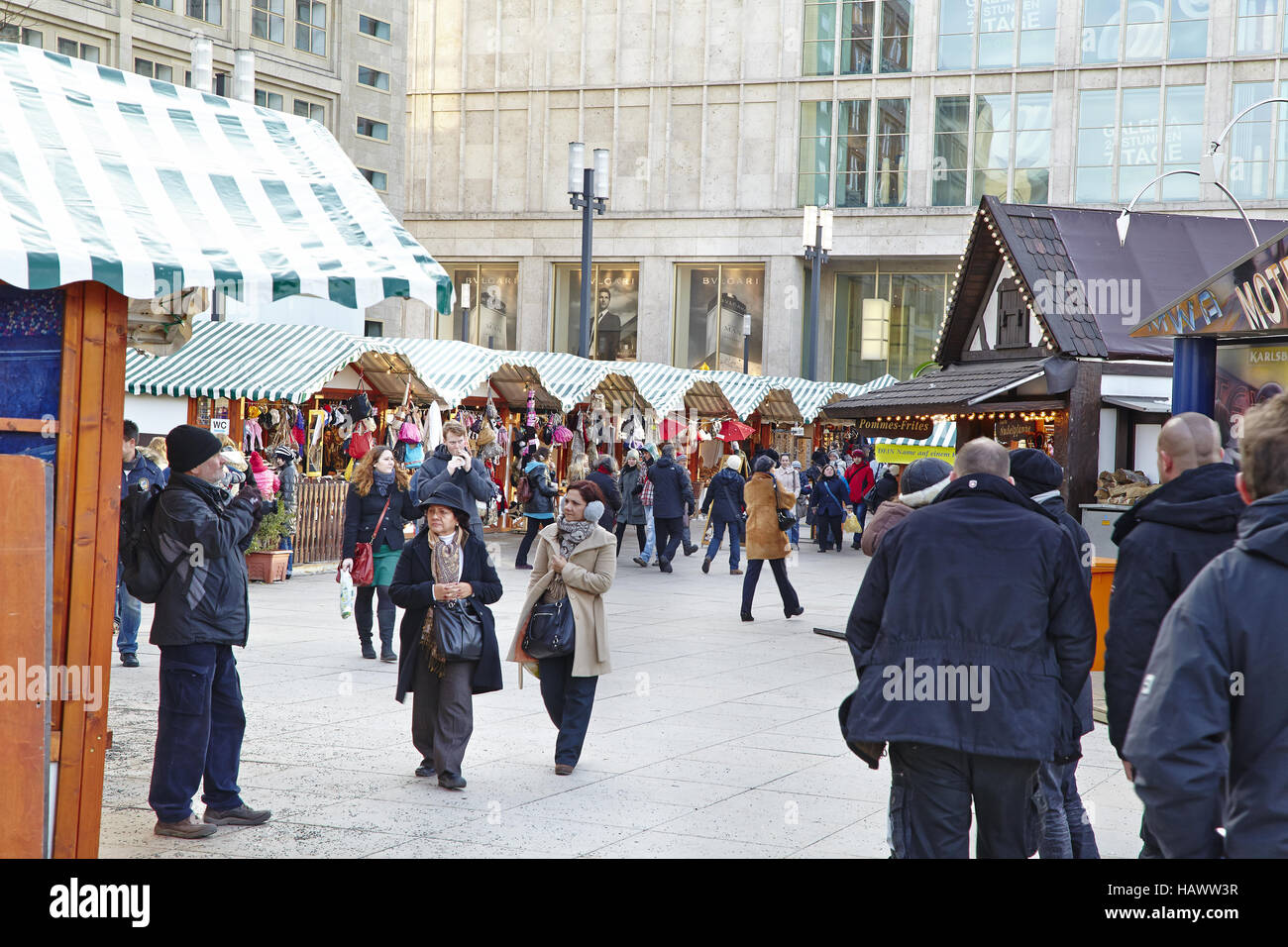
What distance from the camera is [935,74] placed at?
140 feet

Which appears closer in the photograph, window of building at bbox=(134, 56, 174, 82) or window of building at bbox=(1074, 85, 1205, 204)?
window of building at bbox=(134, 56, 174, 82)

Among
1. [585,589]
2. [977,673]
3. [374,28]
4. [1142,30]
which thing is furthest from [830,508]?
[374,28]

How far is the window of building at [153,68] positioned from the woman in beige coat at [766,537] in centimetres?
3045

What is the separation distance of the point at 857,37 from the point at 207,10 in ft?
66.2

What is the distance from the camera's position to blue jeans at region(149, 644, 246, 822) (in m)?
5.98

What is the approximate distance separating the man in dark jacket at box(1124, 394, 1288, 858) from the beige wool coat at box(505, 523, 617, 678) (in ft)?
14.9

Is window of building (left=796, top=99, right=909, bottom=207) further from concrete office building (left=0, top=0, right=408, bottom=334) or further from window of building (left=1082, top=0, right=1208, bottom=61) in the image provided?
concrete office building (left=0, top=0, right=408, bottom=334)

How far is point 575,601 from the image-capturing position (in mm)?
7406

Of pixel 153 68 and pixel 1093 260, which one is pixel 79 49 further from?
pixel 1093 260

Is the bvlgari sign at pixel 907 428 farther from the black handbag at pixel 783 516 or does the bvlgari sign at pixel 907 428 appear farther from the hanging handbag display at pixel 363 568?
the hanging handbag display at pixel 363 568

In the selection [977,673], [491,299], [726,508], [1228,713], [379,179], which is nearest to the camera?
[1228,713]

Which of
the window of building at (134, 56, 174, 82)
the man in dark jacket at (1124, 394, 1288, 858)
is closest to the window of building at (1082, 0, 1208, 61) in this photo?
the window of building at (134, 56, 174, 82)

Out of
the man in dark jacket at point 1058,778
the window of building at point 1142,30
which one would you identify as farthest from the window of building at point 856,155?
the man in dark jacket at point 1058,778
